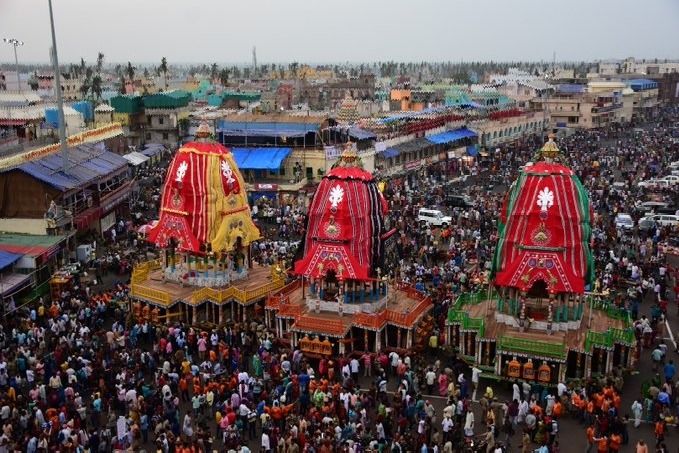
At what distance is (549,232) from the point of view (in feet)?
73.5

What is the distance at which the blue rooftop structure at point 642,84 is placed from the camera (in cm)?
10844

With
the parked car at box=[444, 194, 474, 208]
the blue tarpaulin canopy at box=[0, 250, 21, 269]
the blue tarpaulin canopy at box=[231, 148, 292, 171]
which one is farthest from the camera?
the blue tarpaulin canopy at box=[231, 148, 292, 171]

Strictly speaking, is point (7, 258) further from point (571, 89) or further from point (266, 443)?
point (571, 89)

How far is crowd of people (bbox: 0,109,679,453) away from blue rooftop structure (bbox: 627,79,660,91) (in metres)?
85.1

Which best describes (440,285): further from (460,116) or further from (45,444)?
(460,116)

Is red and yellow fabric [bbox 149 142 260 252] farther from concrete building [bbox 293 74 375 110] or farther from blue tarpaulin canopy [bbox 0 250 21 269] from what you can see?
concrete building [bbox 293 74 375 110]

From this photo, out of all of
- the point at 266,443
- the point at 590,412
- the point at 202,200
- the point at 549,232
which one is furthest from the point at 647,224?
the point at 266,443

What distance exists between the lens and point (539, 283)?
23891 millimetres

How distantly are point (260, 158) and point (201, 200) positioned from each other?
2191 centimetres

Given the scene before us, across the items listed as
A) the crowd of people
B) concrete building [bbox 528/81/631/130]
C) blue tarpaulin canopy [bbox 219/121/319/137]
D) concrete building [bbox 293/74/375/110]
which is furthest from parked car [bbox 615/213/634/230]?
concrete building [bbox 293/74/375/110]

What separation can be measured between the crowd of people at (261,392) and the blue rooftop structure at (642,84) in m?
85.1

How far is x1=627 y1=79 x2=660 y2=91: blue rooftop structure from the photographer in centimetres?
10844

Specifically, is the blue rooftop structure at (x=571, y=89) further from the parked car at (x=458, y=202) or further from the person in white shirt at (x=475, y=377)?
the person in white shirt at (x=475, y=377)

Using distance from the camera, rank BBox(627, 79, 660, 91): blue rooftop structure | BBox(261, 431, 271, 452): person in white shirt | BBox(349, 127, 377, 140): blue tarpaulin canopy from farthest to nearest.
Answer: BBox(627, 79, 660, 91): blue rooftop structure < BBox(349, 127, 377, 140): blue tarpaulin canopy < BBox(261, 431, 271, 452): person in white shirt
